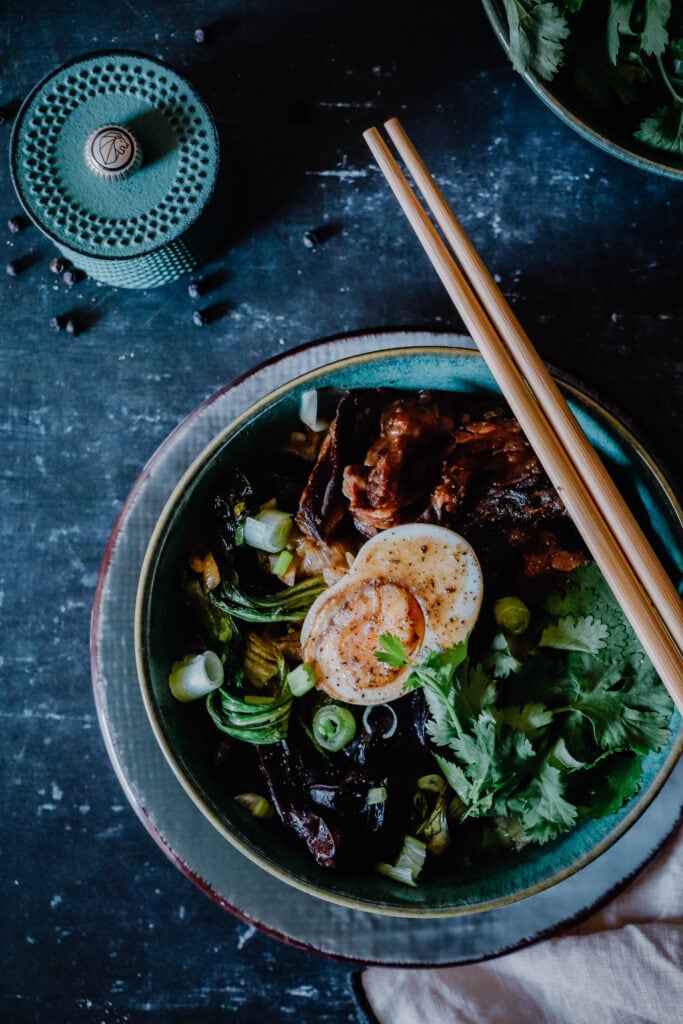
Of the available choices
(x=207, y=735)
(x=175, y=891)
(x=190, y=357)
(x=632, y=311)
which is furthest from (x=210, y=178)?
(x=175, y=891)

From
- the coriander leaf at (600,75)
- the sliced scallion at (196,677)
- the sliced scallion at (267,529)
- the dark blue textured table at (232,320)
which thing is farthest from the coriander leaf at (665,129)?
the sliced scallion at (196,677)

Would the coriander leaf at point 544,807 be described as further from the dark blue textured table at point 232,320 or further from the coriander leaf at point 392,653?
the dark blue textured table at point 232,320

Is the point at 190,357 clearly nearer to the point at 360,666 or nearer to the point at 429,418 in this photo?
the point at 429,418

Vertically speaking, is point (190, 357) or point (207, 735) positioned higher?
point (190, 357)

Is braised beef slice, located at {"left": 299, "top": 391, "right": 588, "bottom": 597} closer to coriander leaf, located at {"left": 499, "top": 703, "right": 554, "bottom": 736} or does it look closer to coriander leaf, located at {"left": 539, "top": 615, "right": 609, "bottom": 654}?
coriander leaf, located at {"left": 539, "top": 615, "right": 609, "bottom": 654}

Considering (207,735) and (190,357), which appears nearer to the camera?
(207,735)

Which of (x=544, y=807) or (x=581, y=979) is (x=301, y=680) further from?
(x=581, y=979)

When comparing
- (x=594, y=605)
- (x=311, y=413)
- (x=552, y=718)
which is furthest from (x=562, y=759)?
(x=311, y=413)

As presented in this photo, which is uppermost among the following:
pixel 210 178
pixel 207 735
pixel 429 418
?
pixel 210 178
